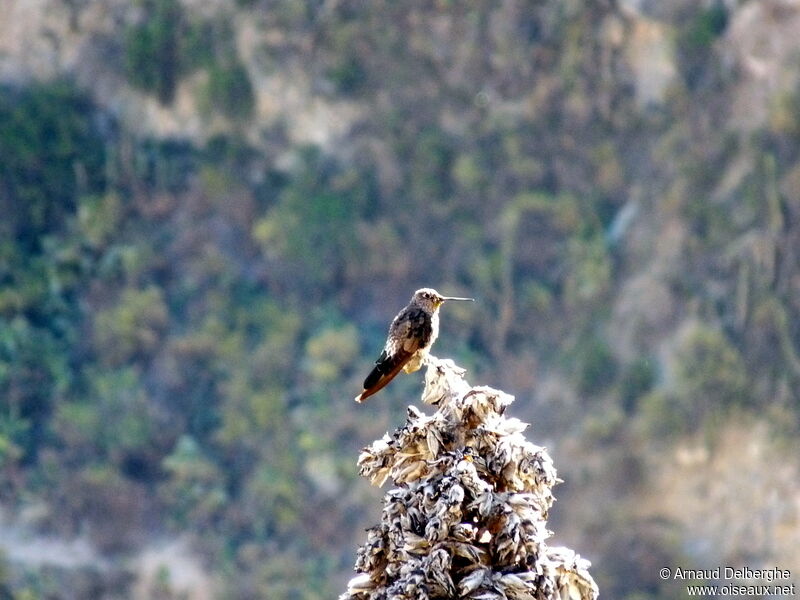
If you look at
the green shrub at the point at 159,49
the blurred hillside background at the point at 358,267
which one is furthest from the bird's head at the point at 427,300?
the green shrub at the point at 159,49

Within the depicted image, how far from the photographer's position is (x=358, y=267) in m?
24.4

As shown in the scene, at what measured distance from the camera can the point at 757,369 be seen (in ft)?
66.8

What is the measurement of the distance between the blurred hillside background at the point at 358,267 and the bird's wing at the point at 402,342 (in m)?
13.4

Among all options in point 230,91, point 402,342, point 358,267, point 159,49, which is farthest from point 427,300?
point 159,49

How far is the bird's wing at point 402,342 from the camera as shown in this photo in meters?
6.62

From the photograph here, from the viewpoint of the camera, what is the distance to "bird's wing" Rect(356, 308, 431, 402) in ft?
21.7

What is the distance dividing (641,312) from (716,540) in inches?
160

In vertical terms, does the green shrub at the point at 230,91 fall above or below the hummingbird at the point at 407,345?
above

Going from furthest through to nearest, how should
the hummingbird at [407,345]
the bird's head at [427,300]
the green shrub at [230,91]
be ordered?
the green shrub at [230,91] < the bird's head at [427,300] < the hummingbird at [407,345]

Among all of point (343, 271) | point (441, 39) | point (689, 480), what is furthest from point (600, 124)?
point (689, 480)

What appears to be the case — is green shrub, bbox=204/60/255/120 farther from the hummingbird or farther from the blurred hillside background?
the hummingbird

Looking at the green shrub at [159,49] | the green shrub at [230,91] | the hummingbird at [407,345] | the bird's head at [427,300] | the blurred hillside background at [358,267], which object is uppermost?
the green shrub at [159,49]

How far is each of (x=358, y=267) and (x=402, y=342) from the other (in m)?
17.6

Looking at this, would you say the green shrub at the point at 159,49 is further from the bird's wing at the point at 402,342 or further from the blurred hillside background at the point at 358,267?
the bird's wing at the point at 402,342
